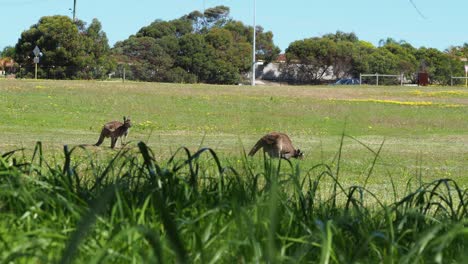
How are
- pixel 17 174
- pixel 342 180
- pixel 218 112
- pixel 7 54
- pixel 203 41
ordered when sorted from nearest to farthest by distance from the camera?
1. pixel 17 174
2. pixel 342 180
3. pixel 218 112
4. pixel 203 41
5. pixel 7 54

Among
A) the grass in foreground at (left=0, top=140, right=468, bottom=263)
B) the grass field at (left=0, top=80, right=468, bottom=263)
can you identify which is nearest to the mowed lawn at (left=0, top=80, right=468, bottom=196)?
the grass field at (left=0, top=80, right=468, bottom=263)

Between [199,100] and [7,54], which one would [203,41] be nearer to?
[7,54]

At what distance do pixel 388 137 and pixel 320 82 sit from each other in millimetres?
67414

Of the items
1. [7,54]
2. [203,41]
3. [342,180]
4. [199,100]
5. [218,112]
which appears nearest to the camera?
[342,180]

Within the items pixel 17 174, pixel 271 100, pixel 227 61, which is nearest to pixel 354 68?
pixel 227 61

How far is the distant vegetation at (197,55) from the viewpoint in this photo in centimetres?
7544

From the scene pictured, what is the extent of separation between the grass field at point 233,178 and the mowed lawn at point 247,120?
10 cm

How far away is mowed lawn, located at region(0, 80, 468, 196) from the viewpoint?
22953 millimetres

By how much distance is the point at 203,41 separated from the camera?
82.5 m

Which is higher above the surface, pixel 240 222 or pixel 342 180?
pixel 240 222

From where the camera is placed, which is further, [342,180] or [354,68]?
[354,68]

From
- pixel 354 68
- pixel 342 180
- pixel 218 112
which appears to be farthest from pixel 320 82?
pixel 342 180

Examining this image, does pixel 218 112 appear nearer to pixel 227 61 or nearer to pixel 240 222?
pixel 240 222

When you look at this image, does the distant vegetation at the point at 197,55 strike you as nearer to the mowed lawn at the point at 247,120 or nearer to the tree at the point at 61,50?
the tree at the point at 61,50
